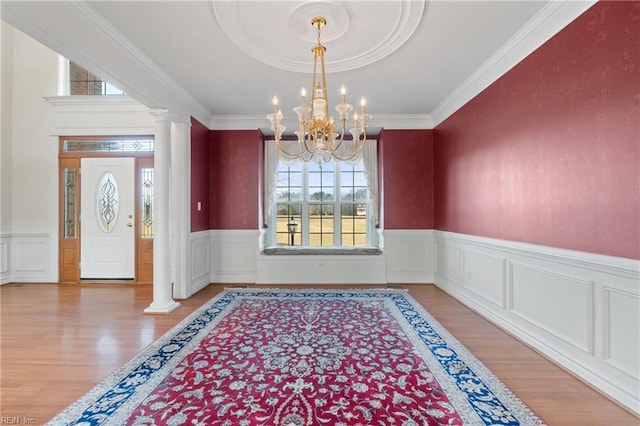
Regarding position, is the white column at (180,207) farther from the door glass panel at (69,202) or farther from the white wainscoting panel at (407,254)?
the white wainscoting panel at (407,254)

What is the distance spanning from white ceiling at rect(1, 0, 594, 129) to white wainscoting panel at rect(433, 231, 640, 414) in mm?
1799

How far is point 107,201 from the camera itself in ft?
16.6

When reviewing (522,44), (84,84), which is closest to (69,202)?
(84,84)

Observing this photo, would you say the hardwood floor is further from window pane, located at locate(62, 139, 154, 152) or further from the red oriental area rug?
window pane, located at locate(62, 139, 154, 152)

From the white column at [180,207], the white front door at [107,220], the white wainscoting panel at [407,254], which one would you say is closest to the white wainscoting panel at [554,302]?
the white wainscoting panel at [407,254]

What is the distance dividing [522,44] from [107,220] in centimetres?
613

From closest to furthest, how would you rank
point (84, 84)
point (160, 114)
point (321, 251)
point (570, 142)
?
1. point (570, 142)
2. point (160, 114)
3. point (321, 251)
4. point (84, 84)

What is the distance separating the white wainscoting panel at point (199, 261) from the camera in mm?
4395

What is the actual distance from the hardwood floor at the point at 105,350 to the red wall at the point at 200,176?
1.15 meters

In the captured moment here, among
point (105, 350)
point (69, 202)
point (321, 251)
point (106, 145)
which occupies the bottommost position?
point (105, 350)

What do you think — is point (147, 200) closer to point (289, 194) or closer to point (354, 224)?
point (289, 194)

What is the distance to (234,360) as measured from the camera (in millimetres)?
2379

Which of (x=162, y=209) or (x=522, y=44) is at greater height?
(x=522, y=44)

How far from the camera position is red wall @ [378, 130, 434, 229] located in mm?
5008
